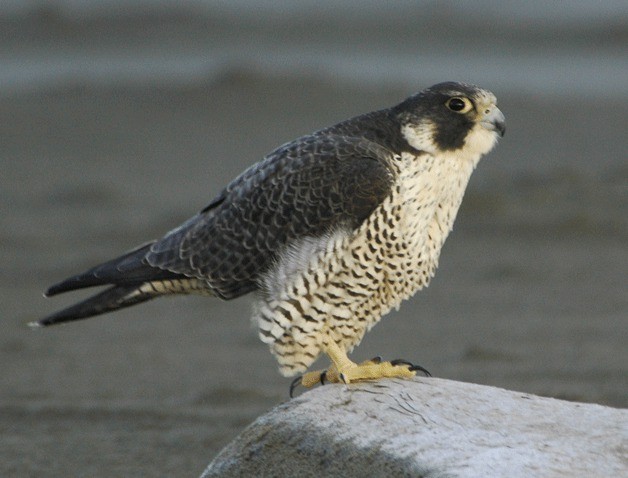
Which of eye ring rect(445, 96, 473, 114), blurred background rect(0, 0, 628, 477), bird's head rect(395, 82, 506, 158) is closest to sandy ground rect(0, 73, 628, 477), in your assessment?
blurred background rect(0, 0, 628, 477)

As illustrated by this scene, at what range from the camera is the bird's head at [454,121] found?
5660mm

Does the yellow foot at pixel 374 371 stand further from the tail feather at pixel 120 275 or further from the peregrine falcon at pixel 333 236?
the tail feather at pixel 120 275

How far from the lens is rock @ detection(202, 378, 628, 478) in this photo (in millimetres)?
4375

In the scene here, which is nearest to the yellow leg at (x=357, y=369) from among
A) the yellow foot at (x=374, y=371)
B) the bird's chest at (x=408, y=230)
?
the yellow foot at (x=374, y=371)

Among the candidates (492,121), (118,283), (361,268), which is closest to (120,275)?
(118,283)

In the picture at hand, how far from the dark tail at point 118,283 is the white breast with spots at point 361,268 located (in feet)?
1.69

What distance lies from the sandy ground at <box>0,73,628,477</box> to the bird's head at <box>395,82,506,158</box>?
82.8 inches

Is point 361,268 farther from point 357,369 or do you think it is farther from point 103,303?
point 103,303

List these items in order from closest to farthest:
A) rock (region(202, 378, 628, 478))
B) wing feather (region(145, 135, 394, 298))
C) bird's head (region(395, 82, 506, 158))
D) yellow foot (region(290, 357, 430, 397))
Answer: rock (region(202, 378, 628, 478)), yellow foot (region(290, 357, 430, 397)), wing feather (region(145, 135, 394, 298)), bird's head (region(395, 82, 506, 158))

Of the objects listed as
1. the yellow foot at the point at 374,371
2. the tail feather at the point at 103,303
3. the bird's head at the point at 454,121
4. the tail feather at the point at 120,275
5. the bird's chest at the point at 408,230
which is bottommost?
the yellow foot at the point at 374,371

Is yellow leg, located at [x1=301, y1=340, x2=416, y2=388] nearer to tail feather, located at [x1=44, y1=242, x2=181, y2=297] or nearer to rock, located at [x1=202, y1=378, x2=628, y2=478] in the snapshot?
rock, located at [x1=202, y1=378, x2=628, y2=478]

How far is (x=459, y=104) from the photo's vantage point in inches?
225

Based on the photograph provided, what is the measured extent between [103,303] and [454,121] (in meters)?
1.67

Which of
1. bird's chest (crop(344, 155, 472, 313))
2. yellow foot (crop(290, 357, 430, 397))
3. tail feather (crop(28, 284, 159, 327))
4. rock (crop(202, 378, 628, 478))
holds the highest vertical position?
bird's chest (crop(344, 155, 472, 313))
